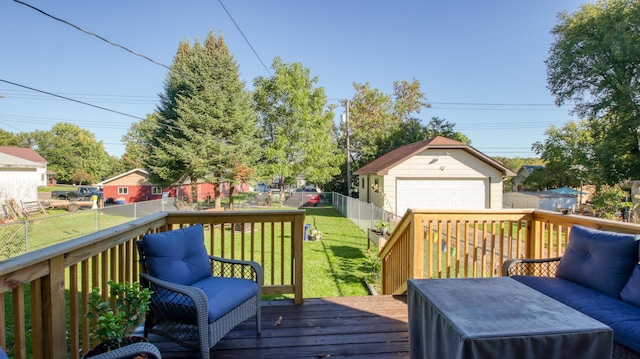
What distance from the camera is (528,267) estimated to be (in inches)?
106

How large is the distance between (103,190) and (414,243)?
26873 mm

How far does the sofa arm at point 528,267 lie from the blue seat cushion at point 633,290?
1.85 feet

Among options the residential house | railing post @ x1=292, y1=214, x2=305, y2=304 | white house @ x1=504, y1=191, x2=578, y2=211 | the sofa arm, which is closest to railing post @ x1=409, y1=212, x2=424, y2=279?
the sofa arm

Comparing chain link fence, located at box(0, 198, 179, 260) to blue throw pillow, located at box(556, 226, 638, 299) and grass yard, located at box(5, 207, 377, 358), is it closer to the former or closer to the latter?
grass yard, located at box(5, 207, 377, 358)

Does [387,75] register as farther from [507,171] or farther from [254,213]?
[254,213]

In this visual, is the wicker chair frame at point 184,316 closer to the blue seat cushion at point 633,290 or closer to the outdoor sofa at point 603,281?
the outdoor sofa at point 603,281

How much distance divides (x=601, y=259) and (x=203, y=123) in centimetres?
1652

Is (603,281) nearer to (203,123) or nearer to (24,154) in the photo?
(203,123)

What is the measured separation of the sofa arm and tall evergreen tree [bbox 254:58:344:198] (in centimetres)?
1445

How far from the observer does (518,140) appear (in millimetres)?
27344

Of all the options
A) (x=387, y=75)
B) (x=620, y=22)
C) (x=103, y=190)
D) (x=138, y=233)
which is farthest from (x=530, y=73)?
(x=103, y=190)

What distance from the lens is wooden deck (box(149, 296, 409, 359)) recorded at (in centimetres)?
211

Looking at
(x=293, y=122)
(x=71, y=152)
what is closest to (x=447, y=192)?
(x=293, y=122)

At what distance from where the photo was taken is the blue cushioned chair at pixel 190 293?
1.90 m
